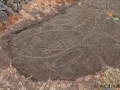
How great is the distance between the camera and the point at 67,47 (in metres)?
3.52

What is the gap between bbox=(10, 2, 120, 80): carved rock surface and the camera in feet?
10.4

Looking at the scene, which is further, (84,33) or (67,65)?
(84,33)

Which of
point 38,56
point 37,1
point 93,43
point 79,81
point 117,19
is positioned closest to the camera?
point 79,81

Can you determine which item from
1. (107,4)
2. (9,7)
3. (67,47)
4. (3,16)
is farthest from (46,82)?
(107,4)

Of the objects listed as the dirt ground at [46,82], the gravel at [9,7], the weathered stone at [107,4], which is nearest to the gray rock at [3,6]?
the gravel at [9,7]

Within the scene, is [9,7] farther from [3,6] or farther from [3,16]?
[3,16]

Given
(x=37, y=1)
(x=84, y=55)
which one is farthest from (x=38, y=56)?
(x=37, y=1)

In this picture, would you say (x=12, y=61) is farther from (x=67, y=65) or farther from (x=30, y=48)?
(x=67, y=65)

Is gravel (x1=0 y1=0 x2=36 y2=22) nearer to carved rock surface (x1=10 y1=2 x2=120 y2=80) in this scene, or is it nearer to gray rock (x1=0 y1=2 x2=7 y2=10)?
gray rock (x1=0 y1=2 x2=7 y2=10)

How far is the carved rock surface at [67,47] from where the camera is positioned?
3.16 meters

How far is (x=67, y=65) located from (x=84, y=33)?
0.86 meters

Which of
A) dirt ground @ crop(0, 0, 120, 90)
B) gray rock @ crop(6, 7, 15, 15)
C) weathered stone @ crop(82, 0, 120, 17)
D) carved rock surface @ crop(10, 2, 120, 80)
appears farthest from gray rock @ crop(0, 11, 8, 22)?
weathered stone @ crop(82, 0, 120, 17)

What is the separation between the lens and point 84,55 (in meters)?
3.40

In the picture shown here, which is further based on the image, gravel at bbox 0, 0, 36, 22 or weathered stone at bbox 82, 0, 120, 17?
weathered stone at bbox 82, 0, 120, 17
